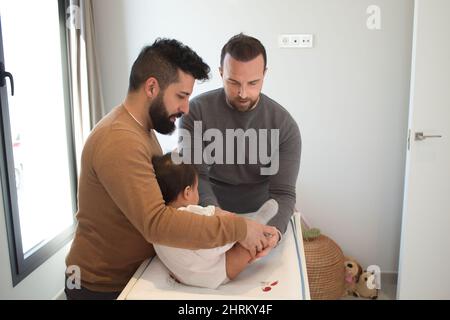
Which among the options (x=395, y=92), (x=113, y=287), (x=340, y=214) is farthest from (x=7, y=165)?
(x=395, y=92)

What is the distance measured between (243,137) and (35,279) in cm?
148

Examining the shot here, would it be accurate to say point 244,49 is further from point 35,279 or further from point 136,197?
point 35,279

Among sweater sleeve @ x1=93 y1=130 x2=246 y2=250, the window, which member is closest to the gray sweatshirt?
sweater sleeve @ x1=93 y1=130 x2=246 y2=250

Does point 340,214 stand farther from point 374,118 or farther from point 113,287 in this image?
point 113,287

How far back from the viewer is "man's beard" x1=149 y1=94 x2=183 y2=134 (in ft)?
4.00

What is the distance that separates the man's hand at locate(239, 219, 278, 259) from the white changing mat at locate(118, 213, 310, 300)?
0.07 meters

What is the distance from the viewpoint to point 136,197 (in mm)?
1029

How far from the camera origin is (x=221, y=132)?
5.09ft

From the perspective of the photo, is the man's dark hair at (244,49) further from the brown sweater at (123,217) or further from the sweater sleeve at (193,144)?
the brown sweater at (123,217)

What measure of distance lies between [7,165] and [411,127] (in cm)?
221

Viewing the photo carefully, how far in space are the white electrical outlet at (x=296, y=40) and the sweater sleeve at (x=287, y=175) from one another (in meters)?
1.22

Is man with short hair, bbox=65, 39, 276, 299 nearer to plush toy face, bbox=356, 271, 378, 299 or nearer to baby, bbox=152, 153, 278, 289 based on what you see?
baby, bbox=152, 153, 278, 289

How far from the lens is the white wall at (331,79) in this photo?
2562 millimetres
